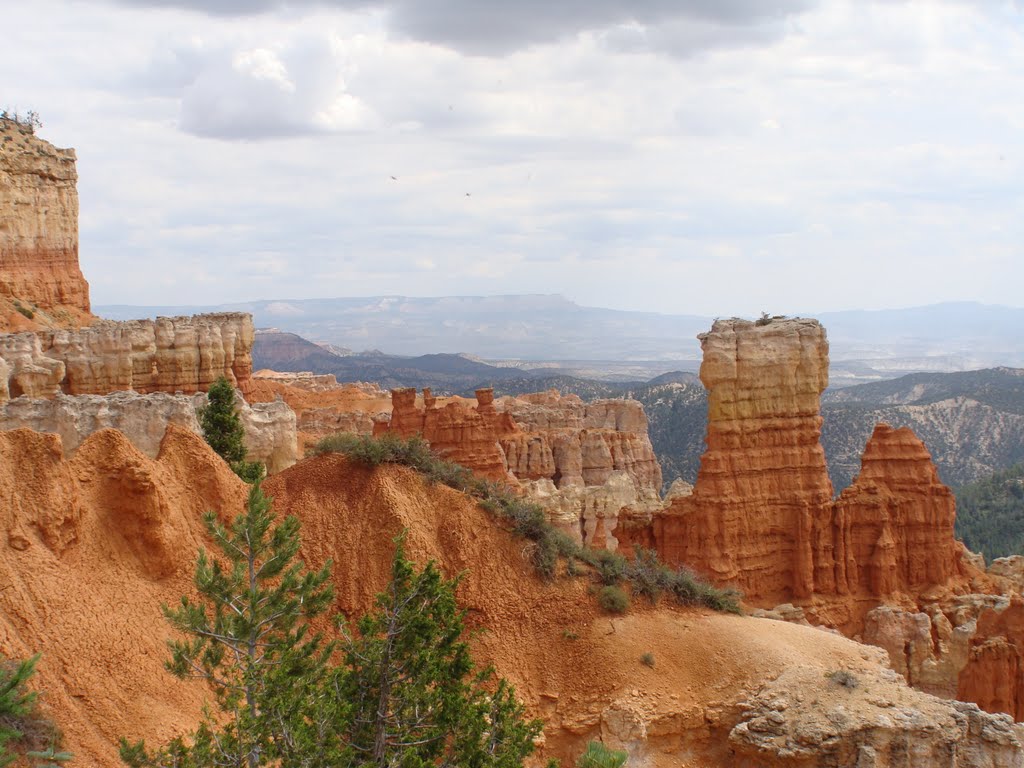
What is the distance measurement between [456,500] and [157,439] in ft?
25.9

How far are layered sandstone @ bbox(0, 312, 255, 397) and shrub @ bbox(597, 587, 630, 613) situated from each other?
20.6 m

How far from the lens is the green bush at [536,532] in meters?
22.9

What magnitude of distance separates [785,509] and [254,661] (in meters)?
22.2

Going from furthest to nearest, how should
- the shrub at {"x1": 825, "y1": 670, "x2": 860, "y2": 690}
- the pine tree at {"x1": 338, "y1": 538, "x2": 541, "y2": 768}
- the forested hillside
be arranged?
1. the forested hillside
2. the shrub at {"x1": 825, "y1": 670, "x2": 860, "y2": 690}
3. the pine tree at {"x1": 338, "y1": 538, "x2": 541, "y2": 768}

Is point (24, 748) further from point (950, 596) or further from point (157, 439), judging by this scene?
point (950, 596)

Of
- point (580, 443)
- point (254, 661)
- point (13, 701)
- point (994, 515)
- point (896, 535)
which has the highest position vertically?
point (254, 661)

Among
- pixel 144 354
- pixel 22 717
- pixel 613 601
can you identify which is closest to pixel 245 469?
pixel 613 601

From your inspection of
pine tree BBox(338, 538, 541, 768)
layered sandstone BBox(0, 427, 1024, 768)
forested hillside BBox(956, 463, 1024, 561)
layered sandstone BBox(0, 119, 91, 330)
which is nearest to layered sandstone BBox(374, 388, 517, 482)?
layered sandstone BBox(0, 119, 91, 330)

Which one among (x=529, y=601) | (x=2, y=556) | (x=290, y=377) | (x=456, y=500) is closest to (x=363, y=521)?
(x=456, y=500)

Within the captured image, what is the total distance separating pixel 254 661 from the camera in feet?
47.5

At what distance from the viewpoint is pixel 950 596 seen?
33312 mm

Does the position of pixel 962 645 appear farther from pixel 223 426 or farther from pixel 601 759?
pixel 223 426

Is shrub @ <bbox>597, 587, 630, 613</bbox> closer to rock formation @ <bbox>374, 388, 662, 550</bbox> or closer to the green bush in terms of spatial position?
the green bush

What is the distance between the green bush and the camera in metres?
22.9
